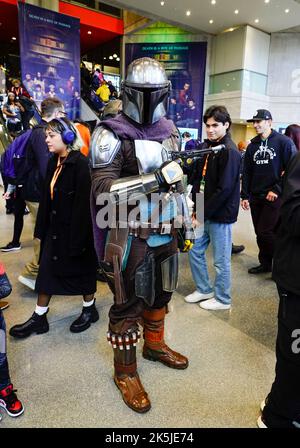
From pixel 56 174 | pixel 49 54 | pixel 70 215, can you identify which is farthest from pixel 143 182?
pixel 49 54

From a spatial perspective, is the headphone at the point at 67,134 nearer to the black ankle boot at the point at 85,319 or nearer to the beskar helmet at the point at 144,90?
the beskar helmet at the point at 144,90

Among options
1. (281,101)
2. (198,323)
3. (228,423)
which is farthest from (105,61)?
(228,423)

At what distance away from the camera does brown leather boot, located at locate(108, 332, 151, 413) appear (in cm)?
166

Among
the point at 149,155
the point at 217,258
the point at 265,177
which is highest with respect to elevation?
the point at 149,155

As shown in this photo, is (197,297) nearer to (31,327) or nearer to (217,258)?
(217,258)

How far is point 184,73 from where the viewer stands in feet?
41.8

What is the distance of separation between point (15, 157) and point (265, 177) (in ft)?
8.33

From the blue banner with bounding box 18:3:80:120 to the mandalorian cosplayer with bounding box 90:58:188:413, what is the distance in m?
8.05

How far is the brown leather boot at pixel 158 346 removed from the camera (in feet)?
6.43

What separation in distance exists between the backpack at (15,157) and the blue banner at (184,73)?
9.85 meters

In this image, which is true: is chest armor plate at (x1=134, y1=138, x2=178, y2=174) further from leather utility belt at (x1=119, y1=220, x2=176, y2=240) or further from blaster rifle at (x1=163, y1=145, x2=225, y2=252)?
leather utility belt at (x1=119, y1=220, x2=176, y2=240)

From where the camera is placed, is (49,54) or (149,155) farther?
(49,54)

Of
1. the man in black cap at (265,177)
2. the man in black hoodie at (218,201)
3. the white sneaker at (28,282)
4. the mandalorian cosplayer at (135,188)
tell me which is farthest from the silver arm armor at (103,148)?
the man in black cap at (265,177)

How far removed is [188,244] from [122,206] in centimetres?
46
